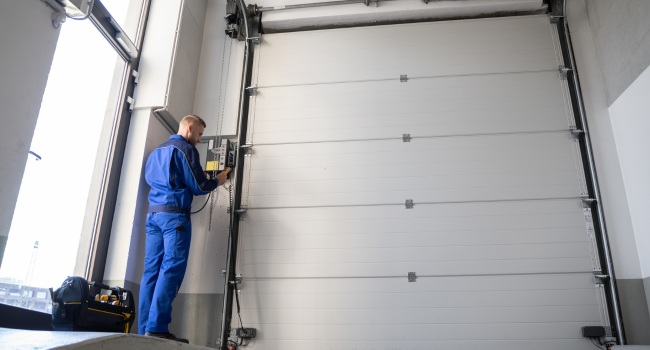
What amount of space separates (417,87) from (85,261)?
3.91 m

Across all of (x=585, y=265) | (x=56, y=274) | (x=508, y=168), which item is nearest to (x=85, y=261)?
(x=56, y=274)

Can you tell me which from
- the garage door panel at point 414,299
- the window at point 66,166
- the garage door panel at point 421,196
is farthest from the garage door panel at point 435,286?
the window at point 66,166

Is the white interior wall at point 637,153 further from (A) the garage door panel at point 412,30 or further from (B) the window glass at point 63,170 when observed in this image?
(B) the window glass at point 63,170

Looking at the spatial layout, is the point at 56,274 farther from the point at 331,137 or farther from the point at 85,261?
the point at 331,137

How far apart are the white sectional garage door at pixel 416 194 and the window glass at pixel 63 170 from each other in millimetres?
1578

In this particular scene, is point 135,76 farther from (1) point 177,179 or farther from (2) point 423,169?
(2) point 423,169

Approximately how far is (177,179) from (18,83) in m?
1.44

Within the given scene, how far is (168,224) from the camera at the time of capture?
156 inches

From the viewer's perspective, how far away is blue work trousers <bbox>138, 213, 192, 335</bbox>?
12.3ft

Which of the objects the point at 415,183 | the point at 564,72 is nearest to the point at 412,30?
the point at 564,72

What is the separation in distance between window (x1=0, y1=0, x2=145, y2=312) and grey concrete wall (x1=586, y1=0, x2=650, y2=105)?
5.15 meters

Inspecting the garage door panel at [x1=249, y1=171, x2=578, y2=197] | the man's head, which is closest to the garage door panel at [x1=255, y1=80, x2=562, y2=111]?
the garage door panel at [x1=249, y1=171, x2=578, y2=197]

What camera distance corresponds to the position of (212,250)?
5020mm

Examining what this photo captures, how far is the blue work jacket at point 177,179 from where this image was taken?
4.09 metres
